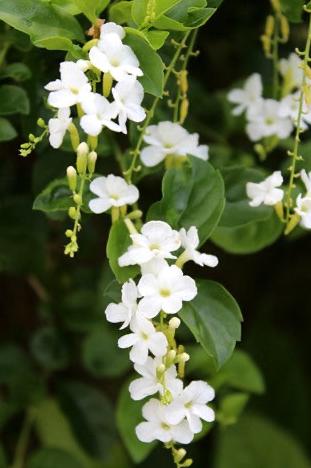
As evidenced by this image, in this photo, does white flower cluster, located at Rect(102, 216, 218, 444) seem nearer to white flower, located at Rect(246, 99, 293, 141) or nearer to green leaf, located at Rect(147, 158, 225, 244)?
green leaf, located at Rect(147, 158, 225, 244)

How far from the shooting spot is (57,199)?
34.7 inches

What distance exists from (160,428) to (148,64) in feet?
1.13

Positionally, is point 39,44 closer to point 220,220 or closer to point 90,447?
point 220,220

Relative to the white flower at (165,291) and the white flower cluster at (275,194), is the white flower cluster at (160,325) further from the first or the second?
the white flower cluster at (275,194)

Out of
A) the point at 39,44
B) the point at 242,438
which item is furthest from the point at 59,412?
the point at 39,44

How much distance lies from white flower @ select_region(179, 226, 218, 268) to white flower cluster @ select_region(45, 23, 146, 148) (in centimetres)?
12

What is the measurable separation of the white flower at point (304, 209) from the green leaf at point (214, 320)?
4.2 inches

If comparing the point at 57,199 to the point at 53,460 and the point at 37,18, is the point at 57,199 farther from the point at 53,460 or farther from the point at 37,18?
the point at 53,460

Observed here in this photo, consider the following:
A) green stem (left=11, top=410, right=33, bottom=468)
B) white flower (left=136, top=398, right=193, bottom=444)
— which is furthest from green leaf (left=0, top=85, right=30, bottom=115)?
green stem (left=11, top=410, right=33, bottom=468)

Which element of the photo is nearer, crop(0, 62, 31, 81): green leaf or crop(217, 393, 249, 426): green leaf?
crop(0, 62, 31, 81): green leaf

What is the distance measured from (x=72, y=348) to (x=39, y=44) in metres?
0.63

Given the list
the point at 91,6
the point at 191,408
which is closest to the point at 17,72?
the point at 91,6

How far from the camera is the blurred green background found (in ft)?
3.82

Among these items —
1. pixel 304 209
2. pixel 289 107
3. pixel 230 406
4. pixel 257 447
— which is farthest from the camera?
pixel 257 447
